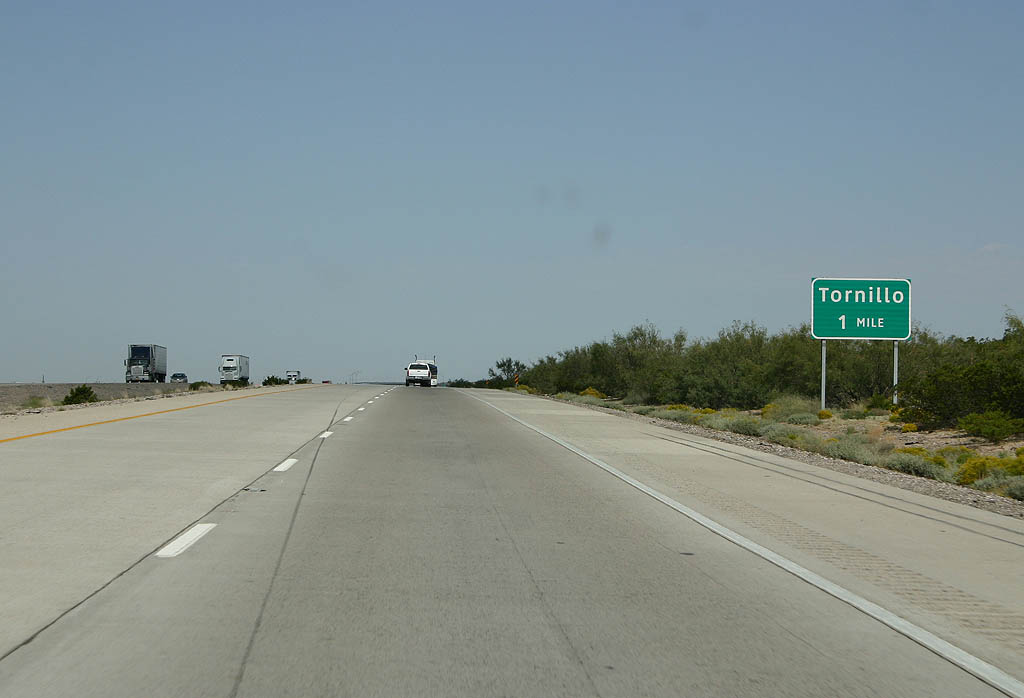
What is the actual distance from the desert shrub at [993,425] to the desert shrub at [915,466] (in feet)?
20.0

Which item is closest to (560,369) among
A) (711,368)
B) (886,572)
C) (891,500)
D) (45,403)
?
(711,368)

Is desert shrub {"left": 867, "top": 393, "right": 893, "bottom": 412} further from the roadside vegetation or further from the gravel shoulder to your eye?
the gravel shoulder

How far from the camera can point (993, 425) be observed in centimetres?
2516

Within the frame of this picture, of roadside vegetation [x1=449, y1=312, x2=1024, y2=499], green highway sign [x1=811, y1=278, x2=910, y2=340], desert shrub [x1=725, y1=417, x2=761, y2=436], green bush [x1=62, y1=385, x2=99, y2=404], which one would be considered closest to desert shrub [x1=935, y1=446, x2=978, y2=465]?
roadside vegetation [x1=449, y1=312, x2=1024, y2=499]

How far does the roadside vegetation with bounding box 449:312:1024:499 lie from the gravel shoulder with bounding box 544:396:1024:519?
309 millimetres

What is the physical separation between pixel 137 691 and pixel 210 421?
22138 millimetres

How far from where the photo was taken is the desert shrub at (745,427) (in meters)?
29.0

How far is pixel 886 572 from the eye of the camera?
28.7 feet

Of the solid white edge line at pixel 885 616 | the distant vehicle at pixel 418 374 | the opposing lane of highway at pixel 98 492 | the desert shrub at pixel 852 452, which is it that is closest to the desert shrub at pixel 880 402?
the desert shrub at pixel 852 452

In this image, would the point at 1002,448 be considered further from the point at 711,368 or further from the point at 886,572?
the point at 711,368

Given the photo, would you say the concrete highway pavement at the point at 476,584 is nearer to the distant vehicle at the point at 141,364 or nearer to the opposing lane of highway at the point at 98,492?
the opposing lane of highway at the point at 98,492

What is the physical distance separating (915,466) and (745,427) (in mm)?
10465

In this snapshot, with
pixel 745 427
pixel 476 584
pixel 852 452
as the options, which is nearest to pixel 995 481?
pixel 852 452

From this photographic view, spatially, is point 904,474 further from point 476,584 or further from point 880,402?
point 880,402
